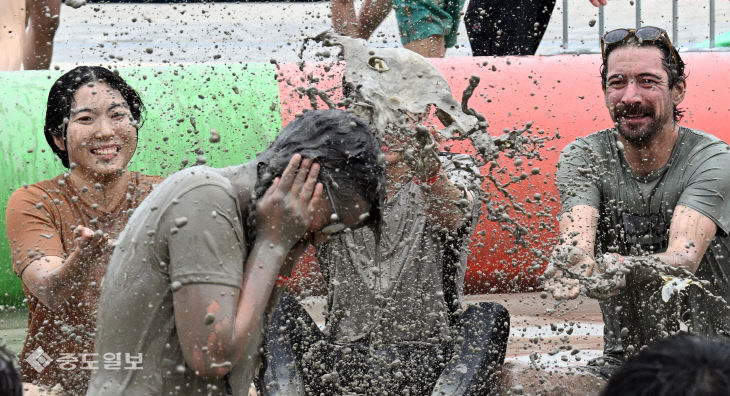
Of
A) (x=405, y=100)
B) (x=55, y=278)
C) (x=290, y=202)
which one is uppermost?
(x=405, y=100)

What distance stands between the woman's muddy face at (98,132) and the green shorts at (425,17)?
1.94 m

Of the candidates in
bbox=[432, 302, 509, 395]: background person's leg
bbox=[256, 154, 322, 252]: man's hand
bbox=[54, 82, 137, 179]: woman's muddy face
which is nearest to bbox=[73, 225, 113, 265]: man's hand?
bbox=[54, 82, 137, 179]: woman's muddy face

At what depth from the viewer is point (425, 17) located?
5.22 m

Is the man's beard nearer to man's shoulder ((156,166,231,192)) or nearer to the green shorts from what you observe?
the green shorts

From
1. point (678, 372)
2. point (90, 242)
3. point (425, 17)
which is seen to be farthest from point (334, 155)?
point (425, 17)

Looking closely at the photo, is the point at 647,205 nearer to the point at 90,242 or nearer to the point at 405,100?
the point at 405,100

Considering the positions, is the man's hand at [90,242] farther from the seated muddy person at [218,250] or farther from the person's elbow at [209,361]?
the person's elbow at [209,361]

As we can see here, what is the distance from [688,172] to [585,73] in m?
1.95

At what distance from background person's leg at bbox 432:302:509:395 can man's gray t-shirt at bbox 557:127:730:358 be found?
44cm

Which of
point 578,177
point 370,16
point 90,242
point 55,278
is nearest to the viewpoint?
point 90,242

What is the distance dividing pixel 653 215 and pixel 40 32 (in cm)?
333

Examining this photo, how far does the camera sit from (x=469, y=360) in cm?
341

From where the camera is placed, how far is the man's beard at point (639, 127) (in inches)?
146

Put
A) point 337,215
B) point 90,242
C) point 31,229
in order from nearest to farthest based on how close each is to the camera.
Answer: point 337,215
point 90,242
point 31,229
